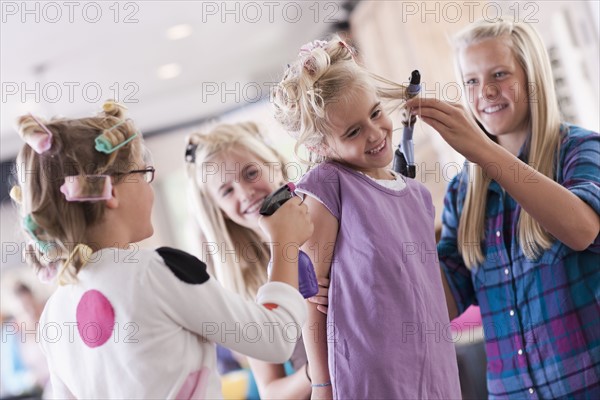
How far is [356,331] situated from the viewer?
1096 mm

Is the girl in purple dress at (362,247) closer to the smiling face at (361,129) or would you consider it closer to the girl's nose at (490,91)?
the smiling face at (361,129)

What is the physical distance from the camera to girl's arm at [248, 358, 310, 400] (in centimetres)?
154

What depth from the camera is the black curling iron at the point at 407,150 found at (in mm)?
1124

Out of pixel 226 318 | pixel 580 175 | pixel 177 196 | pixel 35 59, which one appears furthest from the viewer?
pixel 177 196

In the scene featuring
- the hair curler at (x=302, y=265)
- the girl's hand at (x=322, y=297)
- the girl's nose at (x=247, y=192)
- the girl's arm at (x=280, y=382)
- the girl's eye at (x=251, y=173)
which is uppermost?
the girl's eye at (x=251, y=173)

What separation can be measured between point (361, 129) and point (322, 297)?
0.89 ft

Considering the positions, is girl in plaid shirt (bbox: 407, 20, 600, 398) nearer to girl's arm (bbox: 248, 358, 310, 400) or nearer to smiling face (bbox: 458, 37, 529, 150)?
smiling face (bbox: 458, 37, 529, 150)

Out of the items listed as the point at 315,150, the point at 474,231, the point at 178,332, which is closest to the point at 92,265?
the point at 178,332

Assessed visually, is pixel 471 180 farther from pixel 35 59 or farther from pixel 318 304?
pixel 35 59

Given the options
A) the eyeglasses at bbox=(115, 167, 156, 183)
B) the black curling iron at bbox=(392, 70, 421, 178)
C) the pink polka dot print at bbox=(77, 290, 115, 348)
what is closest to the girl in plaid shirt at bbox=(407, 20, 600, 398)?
the black curling iron at bbox=(392, 70, 421, 178)

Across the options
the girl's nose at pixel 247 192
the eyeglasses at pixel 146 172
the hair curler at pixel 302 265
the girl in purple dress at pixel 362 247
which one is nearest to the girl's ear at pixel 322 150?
the girl in purple dress at pixel 362 247

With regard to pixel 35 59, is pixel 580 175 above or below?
below

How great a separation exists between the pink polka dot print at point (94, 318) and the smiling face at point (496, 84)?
793 mm

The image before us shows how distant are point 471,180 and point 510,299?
9.6 inches
